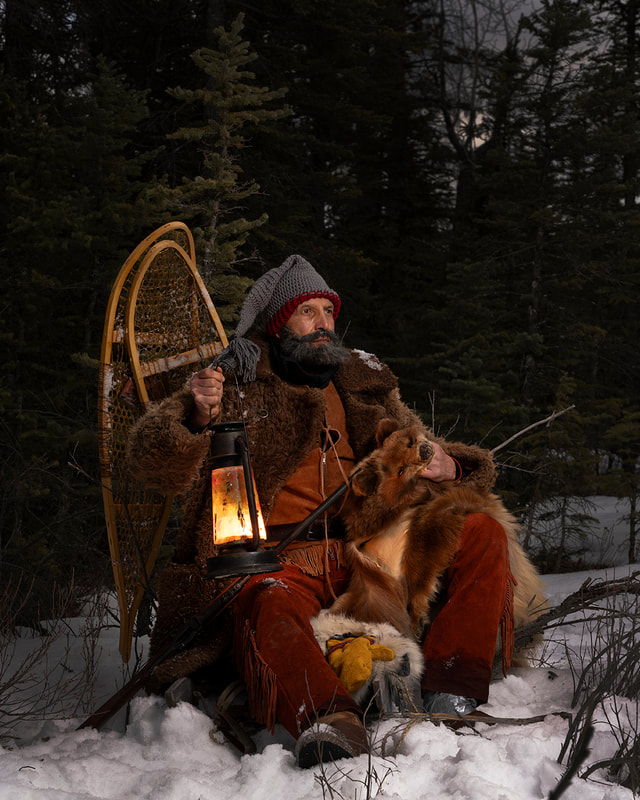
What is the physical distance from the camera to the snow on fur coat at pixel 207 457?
2.73 metres

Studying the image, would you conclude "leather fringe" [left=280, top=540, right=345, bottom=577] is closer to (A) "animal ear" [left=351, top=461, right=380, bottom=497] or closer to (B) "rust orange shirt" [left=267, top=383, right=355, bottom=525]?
(B) "rust orange shirt" [left=267, top=383, right=355, bottom=525]

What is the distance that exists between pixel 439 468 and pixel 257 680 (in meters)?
1.11

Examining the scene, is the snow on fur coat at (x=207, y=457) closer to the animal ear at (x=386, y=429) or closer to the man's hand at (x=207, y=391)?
the man's hand at (x=207, y=391)

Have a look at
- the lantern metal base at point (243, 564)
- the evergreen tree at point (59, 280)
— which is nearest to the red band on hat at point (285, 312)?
the lantern metal base at point (243, 564)

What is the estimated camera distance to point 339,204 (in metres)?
13.0

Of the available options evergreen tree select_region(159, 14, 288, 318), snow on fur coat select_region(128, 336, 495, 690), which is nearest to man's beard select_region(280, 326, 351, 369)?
snow on fur coat select_region(128, 336, 495, 690)

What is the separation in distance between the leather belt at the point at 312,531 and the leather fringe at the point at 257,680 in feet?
1.66

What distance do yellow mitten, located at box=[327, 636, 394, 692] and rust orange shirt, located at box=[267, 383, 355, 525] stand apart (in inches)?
25.8

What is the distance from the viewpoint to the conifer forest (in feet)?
21.1

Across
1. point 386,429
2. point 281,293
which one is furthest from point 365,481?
point 281,293

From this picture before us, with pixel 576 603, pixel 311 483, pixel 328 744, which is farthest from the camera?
pixel 311 483

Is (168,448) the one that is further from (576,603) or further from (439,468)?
(576,603)

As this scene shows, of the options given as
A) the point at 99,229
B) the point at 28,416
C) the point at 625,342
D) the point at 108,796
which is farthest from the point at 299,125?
the point at 108,796

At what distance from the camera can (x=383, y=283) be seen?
15.1m
